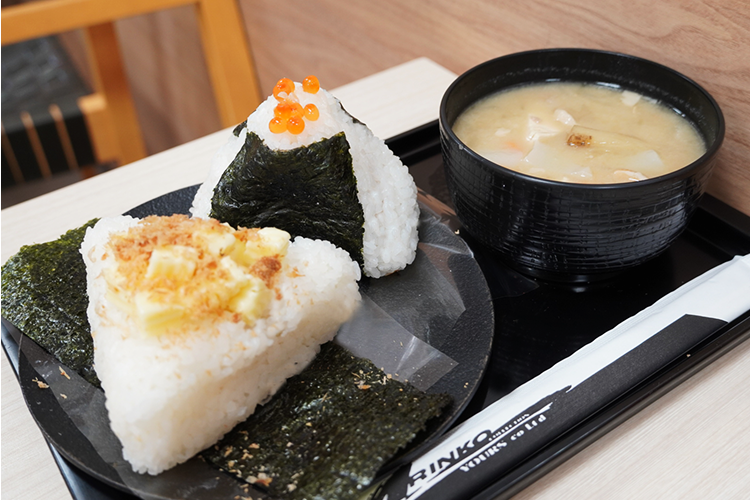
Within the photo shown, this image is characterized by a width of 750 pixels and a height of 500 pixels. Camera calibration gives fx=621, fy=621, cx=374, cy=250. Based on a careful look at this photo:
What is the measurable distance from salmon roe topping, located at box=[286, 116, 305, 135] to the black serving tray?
0.35 metres

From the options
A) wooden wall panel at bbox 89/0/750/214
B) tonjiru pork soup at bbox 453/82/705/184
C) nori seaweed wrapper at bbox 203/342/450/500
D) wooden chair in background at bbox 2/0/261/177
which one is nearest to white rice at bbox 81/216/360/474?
nori seaweed wrapper at bbox 203/342/450/500

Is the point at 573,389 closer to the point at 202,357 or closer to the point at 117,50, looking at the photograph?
the point at 202,357

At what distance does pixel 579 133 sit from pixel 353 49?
4.40 feet

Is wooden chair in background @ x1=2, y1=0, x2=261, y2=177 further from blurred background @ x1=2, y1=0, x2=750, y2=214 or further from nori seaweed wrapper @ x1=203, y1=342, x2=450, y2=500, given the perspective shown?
nori seaweed wrapper @ x1=203, y1=342, x2=450, y2=500

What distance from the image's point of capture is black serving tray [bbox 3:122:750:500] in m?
0.81

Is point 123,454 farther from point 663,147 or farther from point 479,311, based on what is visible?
point 663,147

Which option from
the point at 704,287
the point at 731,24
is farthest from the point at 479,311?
the point at 731,24

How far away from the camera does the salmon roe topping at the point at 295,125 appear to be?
993mm

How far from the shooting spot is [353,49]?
7.43 feet

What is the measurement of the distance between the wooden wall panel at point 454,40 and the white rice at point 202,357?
747mm

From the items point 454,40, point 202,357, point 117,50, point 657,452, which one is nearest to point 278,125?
point 202,357

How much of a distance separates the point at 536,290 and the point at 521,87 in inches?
16.8

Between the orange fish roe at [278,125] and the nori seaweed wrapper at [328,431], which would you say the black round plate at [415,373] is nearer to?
the nori seaweed wrapper at [328,431]

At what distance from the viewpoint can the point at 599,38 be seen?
132cm
